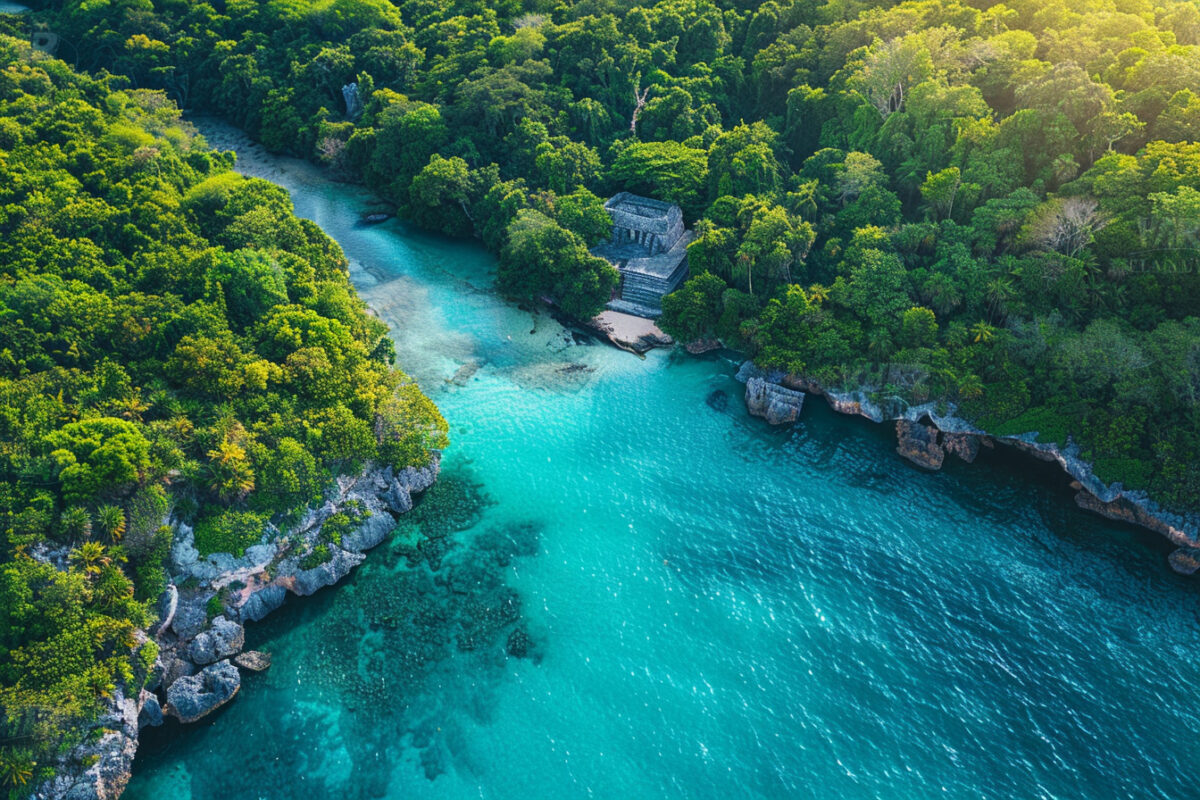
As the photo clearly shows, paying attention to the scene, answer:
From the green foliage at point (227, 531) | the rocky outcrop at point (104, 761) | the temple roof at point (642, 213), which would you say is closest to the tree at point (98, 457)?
the green foliage at point (227, 531)

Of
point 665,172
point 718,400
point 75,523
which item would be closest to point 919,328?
point 718,400

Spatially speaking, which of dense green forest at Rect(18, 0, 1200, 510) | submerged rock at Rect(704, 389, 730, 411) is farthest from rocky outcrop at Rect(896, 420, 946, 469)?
submerged rock at Rect(704, 389, 730, 411)

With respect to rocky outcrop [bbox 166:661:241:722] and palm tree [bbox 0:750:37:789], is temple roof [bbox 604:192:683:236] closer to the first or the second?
rocky outcrop [bbox 166:661:241:722]

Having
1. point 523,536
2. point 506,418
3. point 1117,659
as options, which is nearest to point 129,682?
point 523,536

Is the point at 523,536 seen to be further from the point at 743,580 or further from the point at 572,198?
the point at 572,198

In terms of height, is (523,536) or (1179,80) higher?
(1179,80)

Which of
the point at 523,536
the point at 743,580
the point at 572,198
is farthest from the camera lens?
the point at 572,198

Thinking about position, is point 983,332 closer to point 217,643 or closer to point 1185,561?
point 1185,561
